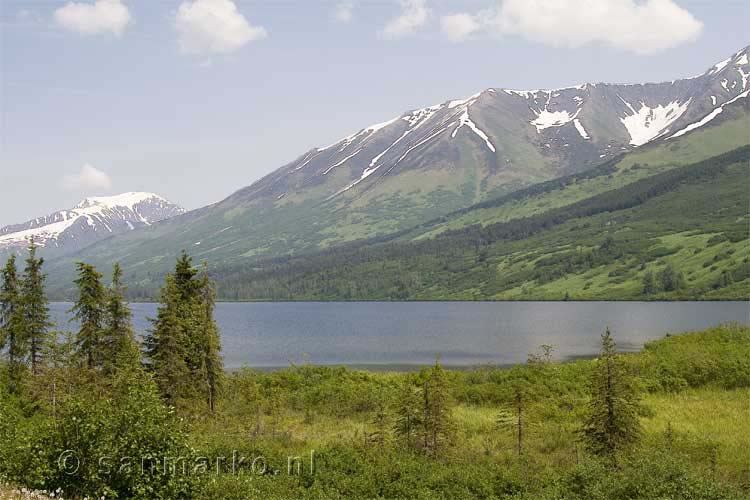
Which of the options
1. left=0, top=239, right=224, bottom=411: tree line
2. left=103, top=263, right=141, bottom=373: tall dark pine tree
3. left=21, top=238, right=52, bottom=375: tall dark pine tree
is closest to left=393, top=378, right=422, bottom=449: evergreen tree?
left=0, top=239, right=224, bottom=411: tree line

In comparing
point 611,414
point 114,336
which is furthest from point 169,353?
point 611,414

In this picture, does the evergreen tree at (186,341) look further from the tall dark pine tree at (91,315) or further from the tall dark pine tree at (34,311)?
the tall dark pine tree at (34,311)

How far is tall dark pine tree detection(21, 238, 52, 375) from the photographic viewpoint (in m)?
45.1

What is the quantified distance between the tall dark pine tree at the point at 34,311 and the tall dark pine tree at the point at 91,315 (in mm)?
5130

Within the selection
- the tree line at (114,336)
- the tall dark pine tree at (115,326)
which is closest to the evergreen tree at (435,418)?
the tree line at (114,336)

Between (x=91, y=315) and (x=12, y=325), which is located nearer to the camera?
(x=91, y=315)

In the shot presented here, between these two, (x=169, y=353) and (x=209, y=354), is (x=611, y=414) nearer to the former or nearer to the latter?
(x=169, y=353)

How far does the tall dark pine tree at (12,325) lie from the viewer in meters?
44.4

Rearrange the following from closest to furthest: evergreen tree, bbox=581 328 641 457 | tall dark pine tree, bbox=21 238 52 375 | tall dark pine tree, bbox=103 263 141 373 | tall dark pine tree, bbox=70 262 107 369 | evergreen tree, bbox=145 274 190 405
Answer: evergreen tree, bbox=581 328 641 457, evergreen tree, bbox=145 274 190 405, tall dark pine tree, bbox=103 263 141 373, tall dark pine tree, bbox=70 262 107 369, tall dark pine tree, bbox=21 238 52 375

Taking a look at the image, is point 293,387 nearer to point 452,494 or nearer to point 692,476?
point 452,494

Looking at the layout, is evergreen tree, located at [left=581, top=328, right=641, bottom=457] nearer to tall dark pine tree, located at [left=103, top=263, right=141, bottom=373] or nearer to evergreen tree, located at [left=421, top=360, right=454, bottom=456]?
evergreen tree, located at [left=421, top=360, right=454, bottom=456]

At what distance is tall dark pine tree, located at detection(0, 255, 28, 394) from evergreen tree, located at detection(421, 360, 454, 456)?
101ft

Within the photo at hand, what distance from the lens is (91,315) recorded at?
42.0 meters

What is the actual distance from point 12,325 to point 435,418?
1332 inches
